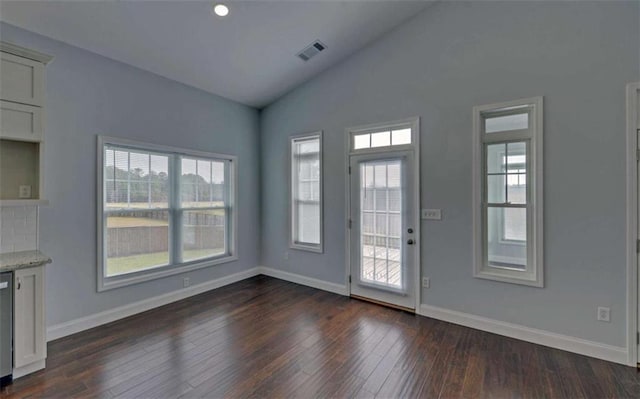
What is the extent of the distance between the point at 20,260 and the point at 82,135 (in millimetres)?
1404

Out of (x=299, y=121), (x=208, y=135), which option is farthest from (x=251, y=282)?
(x=299, y=121)

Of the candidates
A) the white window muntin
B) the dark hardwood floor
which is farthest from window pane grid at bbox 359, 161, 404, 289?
the dark hardwood floor

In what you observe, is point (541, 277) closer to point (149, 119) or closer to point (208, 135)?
point (208, 135)

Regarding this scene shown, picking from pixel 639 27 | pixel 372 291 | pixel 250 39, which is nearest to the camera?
pixel 639 27

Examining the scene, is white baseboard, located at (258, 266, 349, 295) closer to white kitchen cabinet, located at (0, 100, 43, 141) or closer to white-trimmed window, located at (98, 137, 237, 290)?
white-trimmed window, located at (98, 137, 237, 290)

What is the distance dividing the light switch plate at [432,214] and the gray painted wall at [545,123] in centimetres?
7

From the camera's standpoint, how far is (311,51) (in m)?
3.86

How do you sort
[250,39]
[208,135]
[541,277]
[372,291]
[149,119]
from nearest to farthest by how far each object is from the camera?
[541,277] → [250,39] → [149,119] → [372,291] → [208,135]

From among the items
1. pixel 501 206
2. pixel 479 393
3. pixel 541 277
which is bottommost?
pixel 479 393

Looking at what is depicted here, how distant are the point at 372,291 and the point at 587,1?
3771 mm

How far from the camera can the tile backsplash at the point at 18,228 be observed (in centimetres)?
265

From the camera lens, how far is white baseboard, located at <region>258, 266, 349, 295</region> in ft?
14.1

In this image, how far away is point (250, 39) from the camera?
11.4ft

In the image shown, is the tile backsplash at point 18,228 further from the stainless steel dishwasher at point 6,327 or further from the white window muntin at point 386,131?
the white window muntin at point 386,131
